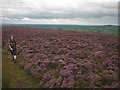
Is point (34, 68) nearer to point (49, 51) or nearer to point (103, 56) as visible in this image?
point (49, 51)

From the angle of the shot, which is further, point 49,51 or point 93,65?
point 49,51

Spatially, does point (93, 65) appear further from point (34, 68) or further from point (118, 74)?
point (34, 68)

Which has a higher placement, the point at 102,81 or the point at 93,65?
the point at 93,65

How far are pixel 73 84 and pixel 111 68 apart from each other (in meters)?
5.20

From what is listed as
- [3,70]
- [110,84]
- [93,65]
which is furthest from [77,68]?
[3,70]

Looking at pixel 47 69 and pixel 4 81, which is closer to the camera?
pixel 4 81

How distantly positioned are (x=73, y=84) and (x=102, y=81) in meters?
3.09

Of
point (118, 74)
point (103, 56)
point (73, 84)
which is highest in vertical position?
point (103, 56)

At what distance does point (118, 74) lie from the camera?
32.1ft

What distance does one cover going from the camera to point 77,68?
11.4 meters

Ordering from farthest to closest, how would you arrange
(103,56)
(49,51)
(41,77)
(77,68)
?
(49,51), (103,56), (77,68), (41,77)

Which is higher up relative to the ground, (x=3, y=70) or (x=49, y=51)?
(x=49, y=51)

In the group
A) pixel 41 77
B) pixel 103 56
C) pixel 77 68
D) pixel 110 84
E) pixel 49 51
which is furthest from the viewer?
pixel 49 51

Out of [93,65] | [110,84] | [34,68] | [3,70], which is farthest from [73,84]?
[3,70]
